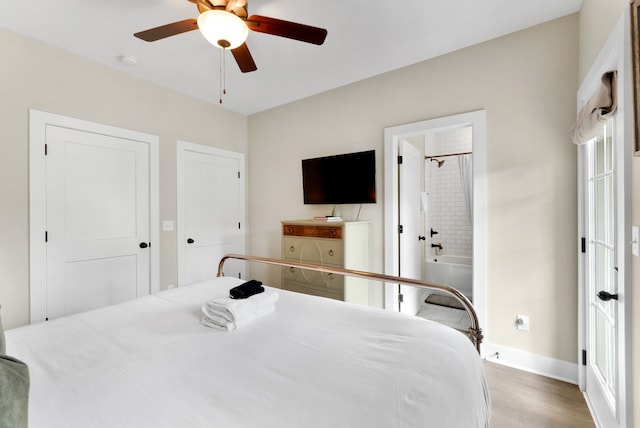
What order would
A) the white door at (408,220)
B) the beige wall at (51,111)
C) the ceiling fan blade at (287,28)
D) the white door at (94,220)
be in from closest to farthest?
the ceiling fan blade at (287,28), the beige wall at (51,111), the white door at (94,220), the white door at (408,220)

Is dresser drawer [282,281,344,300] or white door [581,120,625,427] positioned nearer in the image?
white door [581,120,625,427]

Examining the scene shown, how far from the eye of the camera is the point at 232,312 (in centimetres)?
135

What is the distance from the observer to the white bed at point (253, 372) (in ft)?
2.56

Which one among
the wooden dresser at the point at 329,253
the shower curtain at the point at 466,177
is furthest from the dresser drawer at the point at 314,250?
the shower curtain at the point at 466,177

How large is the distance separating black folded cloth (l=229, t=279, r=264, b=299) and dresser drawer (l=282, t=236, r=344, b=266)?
44.2 inches

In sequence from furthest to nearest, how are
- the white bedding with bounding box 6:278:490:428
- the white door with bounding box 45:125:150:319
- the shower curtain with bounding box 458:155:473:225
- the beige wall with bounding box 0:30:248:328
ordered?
the shower curtain with bounding box 458:155:473:225
the white door with bounding box 45:125:150:319
the beige wall with bounding box 0:30:248:328
the white bedding with bounding box 6:278:490:428

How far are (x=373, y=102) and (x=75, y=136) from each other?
113 inches

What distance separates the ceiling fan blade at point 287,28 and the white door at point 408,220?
155 centimetres

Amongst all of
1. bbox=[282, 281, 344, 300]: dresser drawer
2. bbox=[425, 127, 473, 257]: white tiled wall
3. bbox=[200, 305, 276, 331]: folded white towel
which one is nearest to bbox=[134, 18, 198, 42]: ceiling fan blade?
bbox=[200, 305, 276, 331]: folded white towel

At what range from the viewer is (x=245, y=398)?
2.78 ft

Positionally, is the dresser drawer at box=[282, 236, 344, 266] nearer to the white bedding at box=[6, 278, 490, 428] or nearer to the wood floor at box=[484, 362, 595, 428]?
the white bedding at box=[6, 278, 490, 428]

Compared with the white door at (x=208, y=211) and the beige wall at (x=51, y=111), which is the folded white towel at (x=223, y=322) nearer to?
the beige wall at (x=51, y=111)

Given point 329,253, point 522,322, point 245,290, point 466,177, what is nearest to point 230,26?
point 245,290

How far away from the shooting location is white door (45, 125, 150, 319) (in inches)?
95.9
